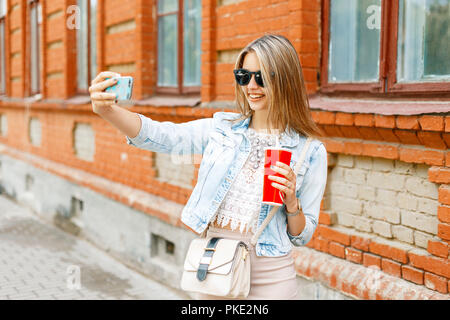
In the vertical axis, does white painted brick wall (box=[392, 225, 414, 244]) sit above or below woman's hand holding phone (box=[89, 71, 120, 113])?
below

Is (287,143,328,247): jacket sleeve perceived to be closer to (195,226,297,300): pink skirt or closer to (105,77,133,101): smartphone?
(195,226,297,300): pink skirt

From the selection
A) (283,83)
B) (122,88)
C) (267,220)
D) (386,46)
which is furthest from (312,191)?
(386,46)

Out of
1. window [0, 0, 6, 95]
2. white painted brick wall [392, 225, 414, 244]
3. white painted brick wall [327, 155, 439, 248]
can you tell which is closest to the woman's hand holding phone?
white painted brick wall [327, 155, 439, 248]

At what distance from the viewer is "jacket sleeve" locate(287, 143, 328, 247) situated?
2416 millimetres

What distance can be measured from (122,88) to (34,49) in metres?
9.83

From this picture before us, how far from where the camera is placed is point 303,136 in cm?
246

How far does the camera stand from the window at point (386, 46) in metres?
3.55

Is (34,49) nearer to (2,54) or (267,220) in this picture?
(2,54)

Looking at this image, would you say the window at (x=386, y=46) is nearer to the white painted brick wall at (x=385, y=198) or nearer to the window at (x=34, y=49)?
the white painted brick wall at (x=385, y=198)

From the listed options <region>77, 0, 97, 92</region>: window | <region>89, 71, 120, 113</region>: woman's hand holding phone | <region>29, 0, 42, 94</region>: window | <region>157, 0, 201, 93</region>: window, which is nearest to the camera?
<region>89, 71, 120, 113</region>: woman's hand holding phone

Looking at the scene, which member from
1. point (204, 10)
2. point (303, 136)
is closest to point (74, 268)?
point (204, 10)

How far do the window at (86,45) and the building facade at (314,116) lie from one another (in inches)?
1.3

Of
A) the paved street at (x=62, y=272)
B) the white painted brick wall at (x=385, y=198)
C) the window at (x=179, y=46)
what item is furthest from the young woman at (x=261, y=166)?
the window at (x=179, y=46)

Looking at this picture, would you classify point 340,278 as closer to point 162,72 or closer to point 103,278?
point 103,278
